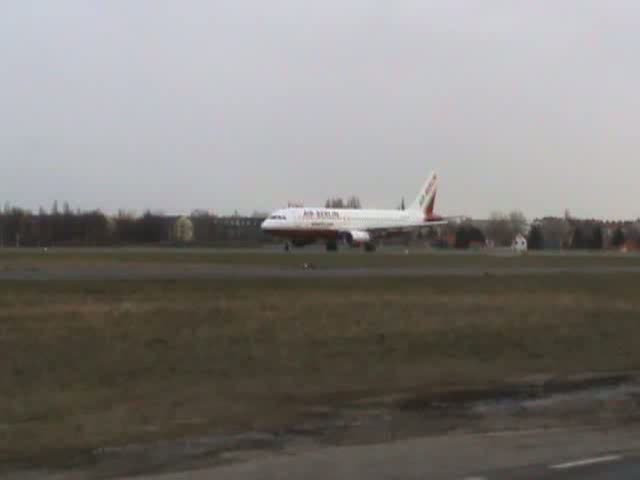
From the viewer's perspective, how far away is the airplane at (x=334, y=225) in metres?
79.3

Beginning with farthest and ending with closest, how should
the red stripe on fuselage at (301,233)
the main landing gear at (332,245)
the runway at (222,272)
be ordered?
the main landing gear at (332,245), the red stripe on fuselage at (301,233), the runway at (222,272)

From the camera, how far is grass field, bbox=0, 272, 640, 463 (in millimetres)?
14211

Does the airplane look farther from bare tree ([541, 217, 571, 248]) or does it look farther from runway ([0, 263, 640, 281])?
bare tree ([541, 217, 571, 248])

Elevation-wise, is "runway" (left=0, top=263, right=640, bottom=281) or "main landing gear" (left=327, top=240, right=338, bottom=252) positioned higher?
"main landing gear" (left=327, top=240, right=338, bottom=252)

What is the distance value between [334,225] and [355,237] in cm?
183

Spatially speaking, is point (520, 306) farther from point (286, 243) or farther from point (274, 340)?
point (286, 243)

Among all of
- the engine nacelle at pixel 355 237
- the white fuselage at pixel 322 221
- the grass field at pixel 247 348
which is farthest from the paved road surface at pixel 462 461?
the engine nacelle at pixel 355 237

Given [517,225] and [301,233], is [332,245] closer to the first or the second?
[301,233]

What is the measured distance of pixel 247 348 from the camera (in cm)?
2208

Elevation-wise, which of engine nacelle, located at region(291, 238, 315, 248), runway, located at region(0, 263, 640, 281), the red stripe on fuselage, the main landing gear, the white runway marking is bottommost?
the white runway marking

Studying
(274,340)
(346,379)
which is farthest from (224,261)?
(346,379)

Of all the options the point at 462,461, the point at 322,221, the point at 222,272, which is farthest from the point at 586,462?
the point at 322,221

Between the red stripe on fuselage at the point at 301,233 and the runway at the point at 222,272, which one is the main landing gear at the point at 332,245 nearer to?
the red stripe on fuselage at the point at 301,233

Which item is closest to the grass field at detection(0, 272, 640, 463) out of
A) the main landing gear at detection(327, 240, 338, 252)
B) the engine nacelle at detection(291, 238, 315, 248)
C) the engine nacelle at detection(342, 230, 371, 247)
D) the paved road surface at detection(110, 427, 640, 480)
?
the paved road surface at detection(110, 427, 640, 480)
